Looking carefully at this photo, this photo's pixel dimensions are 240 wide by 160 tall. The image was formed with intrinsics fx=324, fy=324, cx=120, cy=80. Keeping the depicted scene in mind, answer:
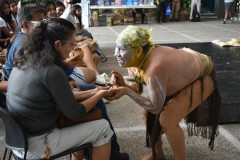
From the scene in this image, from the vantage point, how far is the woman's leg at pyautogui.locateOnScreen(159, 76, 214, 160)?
236 centimetres

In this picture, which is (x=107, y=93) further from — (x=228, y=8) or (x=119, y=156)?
(x=228, y=8)

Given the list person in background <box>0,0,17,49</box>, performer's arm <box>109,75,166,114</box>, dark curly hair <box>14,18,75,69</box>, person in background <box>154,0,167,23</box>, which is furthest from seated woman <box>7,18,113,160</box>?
person in background <box>154,0,167,23</box>

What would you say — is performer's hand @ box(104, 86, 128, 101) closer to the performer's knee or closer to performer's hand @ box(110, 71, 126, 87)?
performer's hand @ box(110, 71, 126, 87)

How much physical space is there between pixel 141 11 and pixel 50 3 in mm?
8173

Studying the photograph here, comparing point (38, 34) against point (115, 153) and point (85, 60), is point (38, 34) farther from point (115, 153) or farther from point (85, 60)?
point (85, 60)

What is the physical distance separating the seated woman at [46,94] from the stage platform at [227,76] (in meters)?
1.81

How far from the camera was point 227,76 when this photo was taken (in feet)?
14.0

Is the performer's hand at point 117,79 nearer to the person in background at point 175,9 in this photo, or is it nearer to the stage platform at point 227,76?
the stage platform at point 227,76

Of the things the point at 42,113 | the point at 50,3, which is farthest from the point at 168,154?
the point at 50,3

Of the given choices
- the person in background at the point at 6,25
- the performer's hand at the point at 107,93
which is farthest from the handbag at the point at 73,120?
the person in background at the point at 6,25

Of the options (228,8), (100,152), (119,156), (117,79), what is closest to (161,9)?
(228,8)

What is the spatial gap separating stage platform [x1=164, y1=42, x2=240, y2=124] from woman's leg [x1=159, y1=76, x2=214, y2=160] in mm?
1047

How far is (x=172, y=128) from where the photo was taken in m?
2.37

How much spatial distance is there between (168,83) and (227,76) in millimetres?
2239
